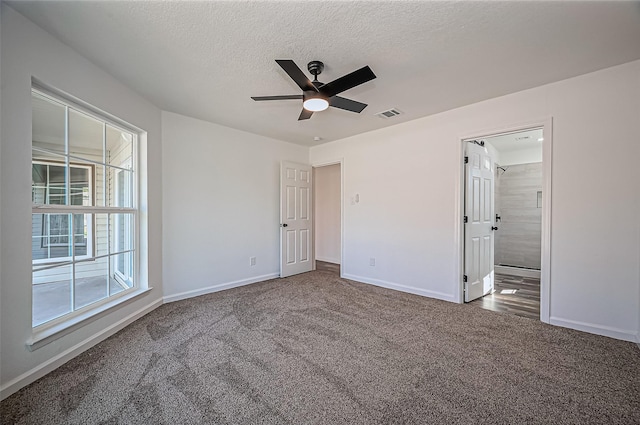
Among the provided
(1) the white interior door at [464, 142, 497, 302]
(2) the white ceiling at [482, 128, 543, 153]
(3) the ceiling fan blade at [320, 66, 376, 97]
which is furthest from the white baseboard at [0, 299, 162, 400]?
(2) the white ceiling at [482, 128, 543, 153]

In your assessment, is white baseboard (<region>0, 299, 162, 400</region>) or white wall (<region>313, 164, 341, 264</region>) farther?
white wall (<region>313, 164, 341, 264</region>)

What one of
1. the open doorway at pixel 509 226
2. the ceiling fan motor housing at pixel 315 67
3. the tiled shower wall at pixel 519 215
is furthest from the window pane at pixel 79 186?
the tiled shower wall at pixel 519 215

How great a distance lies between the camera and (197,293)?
3713mm

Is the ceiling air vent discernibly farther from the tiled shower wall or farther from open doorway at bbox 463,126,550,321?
the tiled shower wall

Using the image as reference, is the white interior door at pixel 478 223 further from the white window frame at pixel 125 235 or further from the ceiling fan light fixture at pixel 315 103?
the white window frame at pixel 125 235

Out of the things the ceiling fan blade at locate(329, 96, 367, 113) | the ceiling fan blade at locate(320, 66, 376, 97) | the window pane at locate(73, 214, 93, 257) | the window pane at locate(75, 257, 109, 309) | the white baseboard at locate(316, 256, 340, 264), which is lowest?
the white baseboard at locate(316, 256, 340, 264)

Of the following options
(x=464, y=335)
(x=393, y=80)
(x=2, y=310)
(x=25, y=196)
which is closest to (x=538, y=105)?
(x=393, y=80)

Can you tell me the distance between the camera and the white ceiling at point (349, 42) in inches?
67.6

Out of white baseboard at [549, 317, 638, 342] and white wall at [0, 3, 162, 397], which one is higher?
white wall at [0, 3, 162, 397]

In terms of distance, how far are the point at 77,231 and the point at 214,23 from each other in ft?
6.65

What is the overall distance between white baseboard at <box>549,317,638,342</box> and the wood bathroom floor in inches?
9.9

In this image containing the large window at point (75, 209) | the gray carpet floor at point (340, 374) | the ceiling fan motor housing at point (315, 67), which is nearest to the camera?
the gray carpet floor at point (340, 374)

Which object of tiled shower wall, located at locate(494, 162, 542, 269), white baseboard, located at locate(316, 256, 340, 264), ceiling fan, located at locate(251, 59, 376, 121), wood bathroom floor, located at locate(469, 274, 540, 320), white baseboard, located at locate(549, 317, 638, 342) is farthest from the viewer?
→ white baseboard, located at locate(316, 256, 340, 264)

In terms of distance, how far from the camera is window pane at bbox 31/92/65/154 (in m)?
2.00
